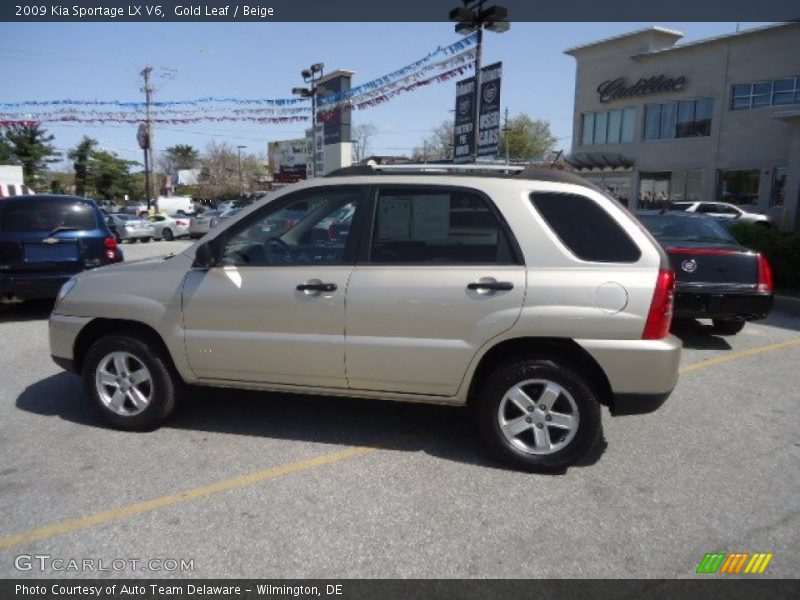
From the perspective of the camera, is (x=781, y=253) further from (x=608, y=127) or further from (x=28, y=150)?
(x=28, y=150)

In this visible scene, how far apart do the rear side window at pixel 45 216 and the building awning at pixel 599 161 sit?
3253 cm

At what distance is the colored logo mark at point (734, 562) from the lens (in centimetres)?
280

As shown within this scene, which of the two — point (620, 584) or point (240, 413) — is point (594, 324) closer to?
point (620, 584)

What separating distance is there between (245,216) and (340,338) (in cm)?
104

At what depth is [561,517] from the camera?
3.22m

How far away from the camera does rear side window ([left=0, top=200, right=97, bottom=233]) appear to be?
7.74 meters

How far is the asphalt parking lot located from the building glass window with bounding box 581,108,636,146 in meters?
33.9

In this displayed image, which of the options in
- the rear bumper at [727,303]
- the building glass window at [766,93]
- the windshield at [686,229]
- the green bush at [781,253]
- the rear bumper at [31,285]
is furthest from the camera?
the building glass window at [766,93]

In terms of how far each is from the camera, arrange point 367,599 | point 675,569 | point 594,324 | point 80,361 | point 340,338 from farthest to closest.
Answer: point 80,361
point 340,338
point 594,324
point 675,569
point 367,599

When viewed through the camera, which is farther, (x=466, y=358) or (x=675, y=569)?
(x=466, y=358)

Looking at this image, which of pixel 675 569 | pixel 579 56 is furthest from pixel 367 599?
pixel 579 56

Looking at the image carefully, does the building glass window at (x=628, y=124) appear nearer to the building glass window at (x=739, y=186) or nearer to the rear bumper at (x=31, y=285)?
the building glass window at (x=739, y=186)

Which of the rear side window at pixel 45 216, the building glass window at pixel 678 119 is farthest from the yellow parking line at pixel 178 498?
the building glass window at pixel 678 119

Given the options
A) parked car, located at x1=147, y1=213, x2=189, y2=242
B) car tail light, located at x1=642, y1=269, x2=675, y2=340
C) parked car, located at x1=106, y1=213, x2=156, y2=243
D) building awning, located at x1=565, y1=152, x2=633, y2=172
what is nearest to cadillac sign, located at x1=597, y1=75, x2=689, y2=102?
building awning, located at x1=565, y1=152, x2=633, y2=172
